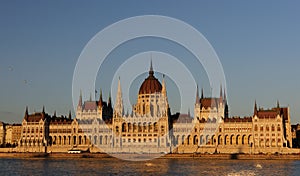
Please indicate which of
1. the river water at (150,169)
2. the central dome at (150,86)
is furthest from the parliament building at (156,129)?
the river water at (150,169)

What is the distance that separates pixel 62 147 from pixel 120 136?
1727 cm

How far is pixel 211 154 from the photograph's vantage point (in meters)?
113

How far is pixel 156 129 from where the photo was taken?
127 meters

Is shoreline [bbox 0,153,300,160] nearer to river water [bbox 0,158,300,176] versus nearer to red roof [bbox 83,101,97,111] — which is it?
river water [bbox 0,158,300,176]

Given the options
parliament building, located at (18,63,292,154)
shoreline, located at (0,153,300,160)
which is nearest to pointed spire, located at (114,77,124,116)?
parliament building, located at (18,63,292,154)

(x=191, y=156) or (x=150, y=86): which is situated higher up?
(x=150, y=86)

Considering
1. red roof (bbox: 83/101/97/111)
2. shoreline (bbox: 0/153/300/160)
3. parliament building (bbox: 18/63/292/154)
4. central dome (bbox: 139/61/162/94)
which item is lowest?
shoreline (bbox: 0/153/300/160)

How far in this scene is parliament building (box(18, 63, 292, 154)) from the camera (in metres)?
119

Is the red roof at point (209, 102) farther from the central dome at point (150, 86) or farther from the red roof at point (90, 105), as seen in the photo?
the red roof at point (90, 105)

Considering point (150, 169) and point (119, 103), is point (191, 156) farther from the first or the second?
point (150, 169)

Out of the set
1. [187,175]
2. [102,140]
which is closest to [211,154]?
[102,140]

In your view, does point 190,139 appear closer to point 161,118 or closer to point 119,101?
point 161,118

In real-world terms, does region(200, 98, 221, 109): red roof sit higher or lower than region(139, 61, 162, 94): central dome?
lower

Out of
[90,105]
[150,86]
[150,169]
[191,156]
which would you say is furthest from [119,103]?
[150,169]
